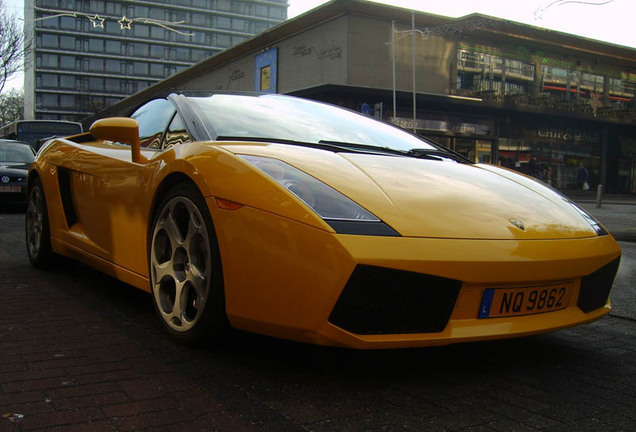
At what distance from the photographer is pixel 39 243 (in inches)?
175

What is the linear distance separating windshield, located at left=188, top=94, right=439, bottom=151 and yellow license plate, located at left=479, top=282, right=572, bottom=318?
1158 mm

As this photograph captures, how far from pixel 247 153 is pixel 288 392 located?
3.07 feet

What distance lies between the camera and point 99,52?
8819cm

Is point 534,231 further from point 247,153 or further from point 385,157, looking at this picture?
point 247,153

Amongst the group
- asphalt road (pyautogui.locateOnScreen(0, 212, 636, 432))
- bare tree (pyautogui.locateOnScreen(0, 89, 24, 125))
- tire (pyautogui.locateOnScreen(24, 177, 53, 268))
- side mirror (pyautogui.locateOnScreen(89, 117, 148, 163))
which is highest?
bare tree (pyautogui.locateOnScreen(0, 89, 24, 125))

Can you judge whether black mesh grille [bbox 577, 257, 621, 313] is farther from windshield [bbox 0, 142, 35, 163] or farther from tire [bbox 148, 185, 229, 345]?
windshield [bbox 0, 142, 35, 163]

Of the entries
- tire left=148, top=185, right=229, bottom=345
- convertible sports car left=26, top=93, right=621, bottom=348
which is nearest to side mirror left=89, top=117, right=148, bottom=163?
convertible sports car left=26, top=93, right=621, bottom=348

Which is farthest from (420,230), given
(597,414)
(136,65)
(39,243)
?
(136,65)

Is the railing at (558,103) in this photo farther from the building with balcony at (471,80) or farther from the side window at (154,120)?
the side window at (154,120)

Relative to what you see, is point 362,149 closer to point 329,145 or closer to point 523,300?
point 329,145

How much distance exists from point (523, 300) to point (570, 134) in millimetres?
32723

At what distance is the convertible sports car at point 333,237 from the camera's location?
2.05 m

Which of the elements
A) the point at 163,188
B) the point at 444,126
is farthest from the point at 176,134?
the point at 444,126

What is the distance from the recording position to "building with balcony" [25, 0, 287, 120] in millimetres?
86250
